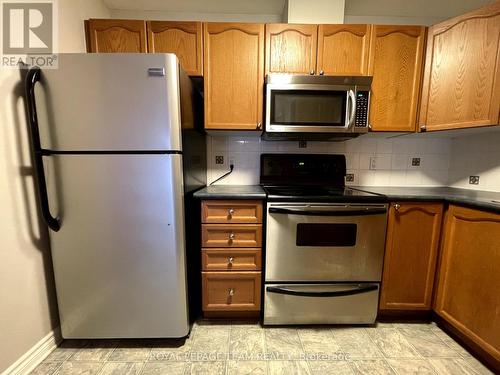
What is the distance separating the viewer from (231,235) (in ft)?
4.85

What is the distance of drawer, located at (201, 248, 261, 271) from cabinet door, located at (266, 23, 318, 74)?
132cm

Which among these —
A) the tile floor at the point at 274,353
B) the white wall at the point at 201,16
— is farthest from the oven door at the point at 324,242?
the white wall at the point at 201,16

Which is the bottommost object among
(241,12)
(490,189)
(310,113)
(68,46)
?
(490,189)

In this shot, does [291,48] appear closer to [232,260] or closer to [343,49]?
[343,49]

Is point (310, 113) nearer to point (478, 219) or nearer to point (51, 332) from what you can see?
point (478, 219)

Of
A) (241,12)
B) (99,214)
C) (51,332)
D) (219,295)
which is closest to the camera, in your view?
(99,214)

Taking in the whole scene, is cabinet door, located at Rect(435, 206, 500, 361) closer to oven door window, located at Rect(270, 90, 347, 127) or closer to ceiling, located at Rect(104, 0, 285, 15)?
oven door window, located at Rect(270, 90, 347, 127)

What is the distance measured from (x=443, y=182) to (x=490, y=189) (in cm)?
35

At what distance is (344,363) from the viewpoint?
1280mm

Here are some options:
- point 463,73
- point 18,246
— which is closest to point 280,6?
point 463,73

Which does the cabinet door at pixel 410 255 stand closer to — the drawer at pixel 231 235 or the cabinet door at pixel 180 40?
the drawer at pixel 231 235

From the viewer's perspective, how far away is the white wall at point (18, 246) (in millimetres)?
1098

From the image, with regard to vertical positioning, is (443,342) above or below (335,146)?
below

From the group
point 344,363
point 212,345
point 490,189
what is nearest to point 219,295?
point 212,345
